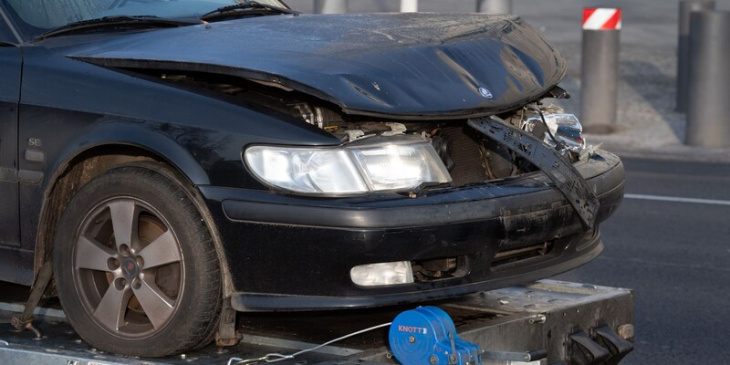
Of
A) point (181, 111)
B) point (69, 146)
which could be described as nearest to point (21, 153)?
point (69, 146)

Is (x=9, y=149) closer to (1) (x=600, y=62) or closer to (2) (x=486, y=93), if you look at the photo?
(2) (x=486, y=93)

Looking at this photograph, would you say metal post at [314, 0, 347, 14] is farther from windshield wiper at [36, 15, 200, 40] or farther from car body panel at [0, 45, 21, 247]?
car body panel at [0, 45, 21, 247]

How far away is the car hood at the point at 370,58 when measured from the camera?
3.97m

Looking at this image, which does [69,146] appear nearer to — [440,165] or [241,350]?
[241,350]

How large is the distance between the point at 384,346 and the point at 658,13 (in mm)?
Result: 20375

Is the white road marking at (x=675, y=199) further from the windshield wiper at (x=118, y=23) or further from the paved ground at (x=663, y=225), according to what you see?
the windshield wiper at (x=118, y=23)

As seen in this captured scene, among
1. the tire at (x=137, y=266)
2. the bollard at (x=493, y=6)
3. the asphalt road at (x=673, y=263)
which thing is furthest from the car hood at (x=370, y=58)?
the bollard at (x=493, y=6)

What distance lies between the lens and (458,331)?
4.19 m

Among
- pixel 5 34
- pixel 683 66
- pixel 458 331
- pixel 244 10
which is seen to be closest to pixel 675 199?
pixel 683 66

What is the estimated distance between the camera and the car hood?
3969 mm

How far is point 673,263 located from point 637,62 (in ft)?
32.6

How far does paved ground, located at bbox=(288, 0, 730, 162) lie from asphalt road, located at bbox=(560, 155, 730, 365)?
5.86ft

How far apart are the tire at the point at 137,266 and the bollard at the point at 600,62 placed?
10436mm

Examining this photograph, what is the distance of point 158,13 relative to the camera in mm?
4914
